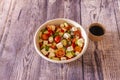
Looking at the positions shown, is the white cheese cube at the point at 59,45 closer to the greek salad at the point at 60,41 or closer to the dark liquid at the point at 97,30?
the greek salad at the point at 60,41

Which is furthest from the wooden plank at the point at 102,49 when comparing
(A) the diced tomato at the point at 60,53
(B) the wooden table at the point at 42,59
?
(A) the diced tomato at the point at 60,53

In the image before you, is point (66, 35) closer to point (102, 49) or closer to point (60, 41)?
point (60, 41)

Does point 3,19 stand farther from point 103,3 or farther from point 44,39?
point 103,3

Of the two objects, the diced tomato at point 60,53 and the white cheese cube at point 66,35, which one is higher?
the white cheese cube at point 66,35

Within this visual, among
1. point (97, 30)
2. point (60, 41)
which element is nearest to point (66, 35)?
point (60, 41)

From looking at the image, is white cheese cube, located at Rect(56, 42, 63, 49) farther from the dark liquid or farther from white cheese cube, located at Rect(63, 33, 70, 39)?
the dark liquid

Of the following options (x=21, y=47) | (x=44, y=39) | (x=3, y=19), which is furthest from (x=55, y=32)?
(x=3, y=19)

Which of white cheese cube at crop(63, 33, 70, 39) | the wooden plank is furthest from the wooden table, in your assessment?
white cheese cube at crop(63, 33, 70, 39)
